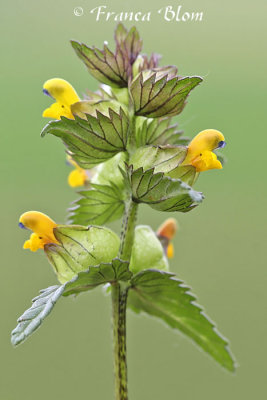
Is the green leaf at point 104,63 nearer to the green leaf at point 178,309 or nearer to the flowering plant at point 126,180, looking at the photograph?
the flowering plant at point 126,180

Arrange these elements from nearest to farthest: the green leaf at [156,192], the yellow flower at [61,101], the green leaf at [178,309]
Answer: the green leaf at [156,192] → the green leaf at [178,309] → the yellow flower at [61,101]

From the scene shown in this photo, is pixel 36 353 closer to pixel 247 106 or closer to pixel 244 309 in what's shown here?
pixel 244 309

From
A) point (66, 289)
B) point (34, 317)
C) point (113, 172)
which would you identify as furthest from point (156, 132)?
point (34, 317)

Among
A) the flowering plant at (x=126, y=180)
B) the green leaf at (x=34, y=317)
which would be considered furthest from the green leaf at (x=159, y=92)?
the green leaf at (x=34, y=317)

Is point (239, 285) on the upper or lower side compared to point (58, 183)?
lower

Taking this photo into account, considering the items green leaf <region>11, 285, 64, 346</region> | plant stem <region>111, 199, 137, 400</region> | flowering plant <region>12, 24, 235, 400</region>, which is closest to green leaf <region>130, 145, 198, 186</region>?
flowering plant <region>12, 24, 235, 400</region>

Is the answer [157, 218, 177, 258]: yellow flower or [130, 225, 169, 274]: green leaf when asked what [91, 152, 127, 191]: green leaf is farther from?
[157, 218, 177, 258]: yellow flower

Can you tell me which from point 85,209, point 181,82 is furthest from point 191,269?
point 181,82
